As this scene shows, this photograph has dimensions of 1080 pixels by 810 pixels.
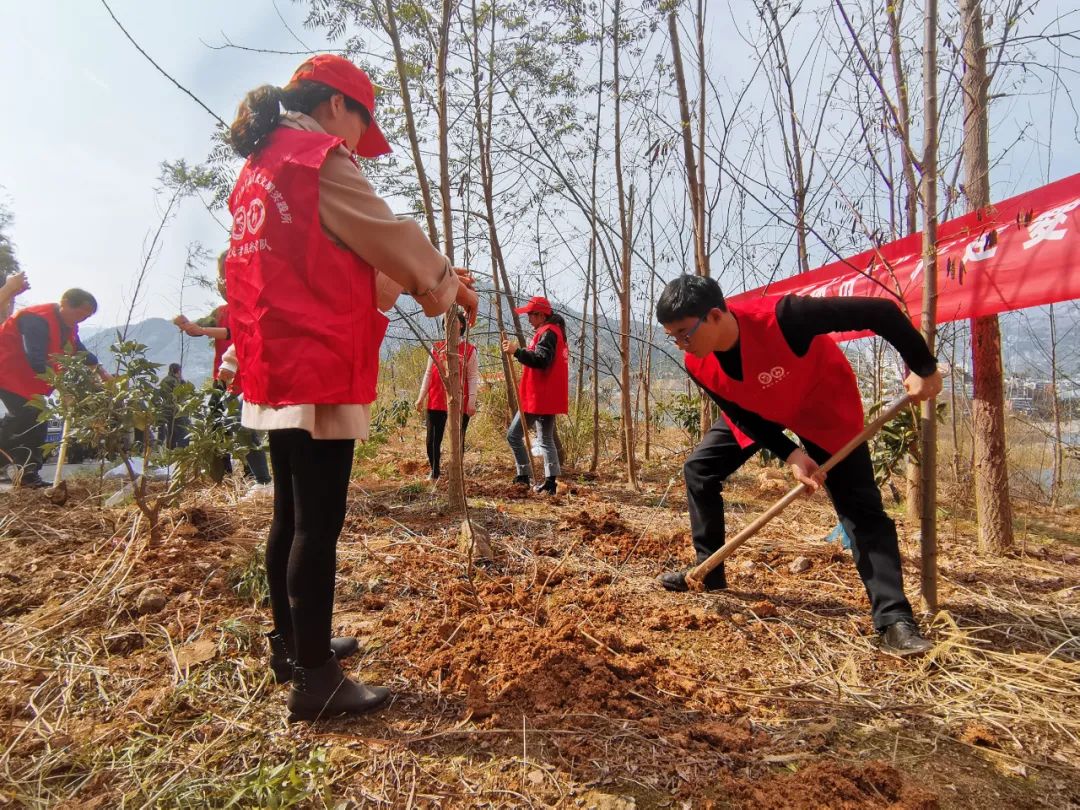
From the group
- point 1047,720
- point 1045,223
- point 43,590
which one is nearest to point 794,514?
point 1045,223

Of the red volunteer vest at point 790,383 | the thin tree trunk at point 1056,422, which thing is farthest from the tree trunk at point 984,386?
the thin tree trunk at point 1056,422

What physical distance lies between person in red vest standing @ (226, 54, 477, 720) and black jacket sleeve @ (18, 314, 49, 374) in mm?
3975

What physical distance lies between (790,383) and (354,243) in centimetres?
155

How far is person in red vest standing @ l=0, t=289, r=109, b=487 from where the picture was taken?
4.28 meters

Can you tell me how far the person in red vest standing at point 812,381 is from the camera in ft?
6.41

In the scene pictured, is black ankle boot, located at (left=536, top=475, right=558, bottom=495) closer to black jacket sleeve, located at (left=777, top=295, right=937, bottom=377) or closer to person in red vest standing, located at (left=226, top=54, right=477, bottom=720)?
black jacket sleeve, located at (left=777, top=295, right=937, bottom=377)

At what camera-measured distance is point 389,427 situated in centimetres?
553

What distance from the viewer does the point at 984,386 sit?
317 centimetres

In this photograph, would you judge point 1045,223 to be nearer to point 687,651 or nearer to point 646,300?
point 687,651

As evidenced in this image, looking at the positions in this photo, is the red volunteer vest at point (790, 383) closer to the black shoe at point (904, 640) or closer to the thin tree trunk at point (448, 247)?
the black shoe at point (904, 640)

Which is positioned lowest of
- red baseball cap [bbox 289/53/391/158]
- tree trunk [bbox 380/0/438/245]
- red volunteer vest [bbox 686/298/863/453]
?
red volunteer vest [bbox 686/298/863/453]

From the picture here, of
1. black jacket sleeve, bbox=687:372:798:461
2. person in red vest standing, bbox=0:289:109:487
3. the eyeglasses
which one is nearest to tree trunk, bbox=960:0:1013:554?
black jacket sleeve, bbox=687:372:798:461

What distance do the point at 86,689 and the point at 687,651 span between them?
1849 millimetres

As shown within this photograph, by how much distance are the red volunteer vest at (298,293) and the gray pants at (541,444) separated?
3286 millimetres
